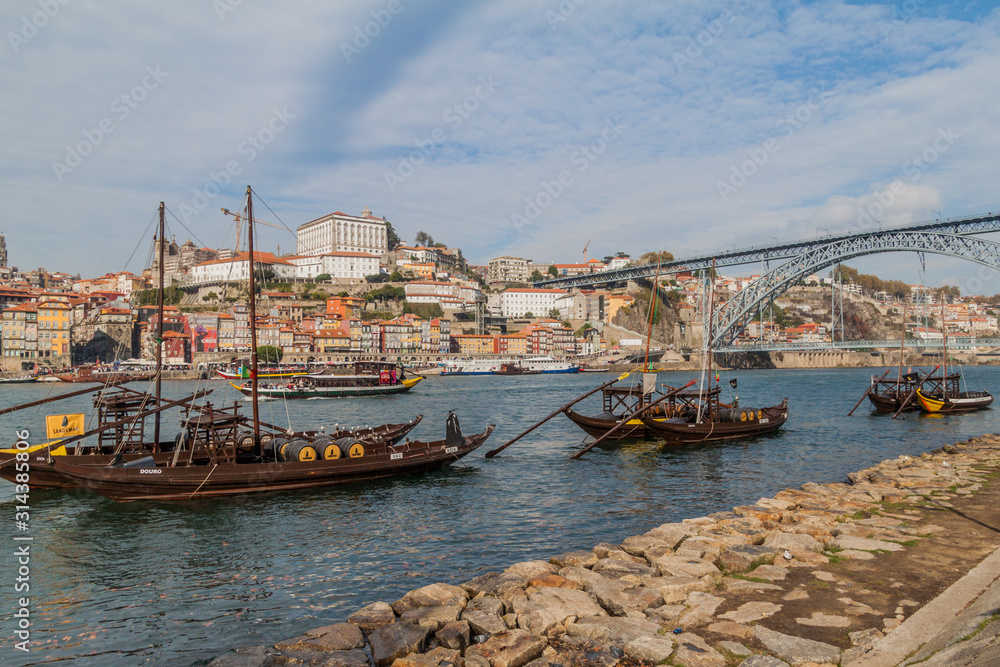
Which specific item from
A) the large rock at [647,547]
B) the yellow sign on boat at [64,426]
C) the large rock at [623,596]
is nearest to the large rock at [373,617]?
the large rock at [623,596]

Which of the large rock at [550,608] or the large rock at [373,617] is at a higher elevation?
the large rock at [550,608]

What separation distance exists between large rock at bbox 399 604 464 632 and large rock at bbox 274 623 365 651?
22.1 inches

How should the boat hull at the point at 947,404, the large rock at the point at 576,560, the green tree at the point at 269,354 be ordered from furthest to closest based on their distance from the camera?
the green tree at the point at 269,354 → the boat hull at the point at 947,404 → the large rock at the point at 576,560

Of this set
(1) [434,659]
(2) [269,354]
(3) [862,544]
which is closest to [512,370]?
(2) [269,354]

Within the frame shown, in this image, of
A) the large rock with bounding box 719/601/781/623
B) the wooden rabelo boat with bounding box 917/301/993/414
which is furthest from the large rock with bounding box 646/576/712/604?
the wooden rabelo boat with bounding box 917/301/993/414

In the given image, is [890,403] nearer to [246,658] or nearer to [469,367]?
[246,658]

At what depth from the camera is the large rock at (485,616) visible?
6566 millimetres

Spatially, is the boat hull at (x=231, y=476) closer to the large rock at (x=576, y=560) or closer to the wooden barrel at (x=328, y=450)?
the wooden barrel at (x=328, y=450)

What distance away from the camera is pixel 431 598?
301 inches

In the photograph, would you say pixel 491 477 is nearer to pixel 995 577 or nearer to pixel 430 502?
pixel 430 502

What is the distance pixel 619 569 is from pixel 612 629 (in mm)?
1903

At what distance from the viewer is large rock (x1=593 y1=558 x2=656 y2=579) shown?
781 centimetres

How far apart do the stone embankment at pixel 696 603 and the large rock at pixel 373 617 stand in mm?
23

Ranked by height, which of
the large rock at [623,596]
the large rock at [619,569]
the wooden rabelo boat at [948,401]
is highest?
the large rock at [623,596]
